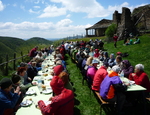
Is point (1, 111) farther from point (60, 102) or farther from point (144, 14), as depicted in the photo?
point (144, 14)

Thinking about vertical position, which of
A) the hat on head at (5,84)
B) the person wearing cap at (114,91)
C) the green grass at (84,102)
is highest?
the hat on head at (5,84)

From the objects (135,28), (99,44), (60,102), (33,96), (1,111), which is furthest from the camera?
(135,28)

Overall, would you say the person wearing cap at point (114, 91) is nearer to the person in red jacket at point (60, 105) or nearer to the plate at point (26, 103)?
the person in red jacket at point (60, 105)

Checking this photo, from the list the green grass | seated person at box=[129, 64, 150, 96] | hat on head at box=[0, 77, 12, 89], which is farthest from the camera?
the green grass

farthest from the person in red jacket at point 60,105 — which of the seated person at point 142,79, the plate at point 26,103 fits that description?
the seated person at point 142,79

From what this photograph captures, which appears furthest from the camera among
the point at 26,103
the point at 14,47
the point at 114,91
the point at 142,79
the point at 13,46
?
the point at 13,46

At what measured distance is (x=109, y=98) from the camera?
3367 mm

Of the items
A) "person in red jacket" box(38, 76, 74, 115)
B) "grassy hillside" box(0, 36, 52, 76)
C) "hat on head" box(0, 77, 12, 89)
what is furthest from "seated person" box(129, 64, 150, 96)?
"grassy hillside" box(0, 36, 52, 76)

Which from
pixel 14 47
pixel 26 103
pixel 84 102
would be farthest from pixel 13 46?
pixel 26 103

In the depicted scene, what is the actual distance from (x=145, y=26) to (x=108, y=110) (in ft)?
77.3

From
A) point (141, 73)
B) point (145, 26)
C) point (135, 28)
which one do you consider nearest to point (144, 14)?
point (145, 26)

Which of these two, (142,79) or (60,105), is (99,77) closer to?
(142,79)

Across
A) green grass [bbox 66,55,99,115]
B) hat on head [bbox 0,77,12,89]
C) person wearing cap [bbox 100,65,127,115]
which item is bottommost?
green grass [bbox 66,55,99,115]

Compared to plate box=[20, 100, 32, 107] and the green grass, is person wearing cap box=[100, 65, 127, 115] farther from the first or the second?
plate box=[20, 100, 32, 107]
